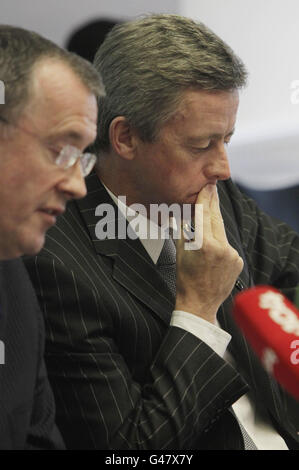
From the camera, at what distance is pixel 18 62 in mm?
1145

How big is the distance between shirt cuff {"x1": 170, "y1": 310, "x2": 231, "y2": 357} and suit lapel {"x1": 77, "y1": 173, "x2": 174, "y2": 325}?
5 cm

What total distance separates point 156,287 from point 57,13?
5.96ft

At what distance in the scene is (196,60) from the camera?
154 cm

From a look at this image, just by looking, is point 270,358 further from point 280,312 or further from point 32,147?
point 32,147

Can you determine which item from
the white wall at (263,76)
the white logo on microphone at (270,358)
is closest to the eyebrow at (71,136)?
the white logo on microphone at (270,358)

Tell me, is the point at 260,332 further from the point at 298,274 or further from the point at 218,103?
the point at 298,274

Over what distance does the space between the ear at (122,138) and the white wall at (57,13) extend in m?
1.53

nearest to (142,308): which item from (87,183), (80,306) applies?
(80,306)

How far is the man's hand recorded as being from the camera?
4.96 feet

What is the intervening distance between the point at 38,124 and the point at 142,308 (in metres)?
0.48

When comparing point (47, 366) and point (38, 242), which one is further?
point (47, 366)

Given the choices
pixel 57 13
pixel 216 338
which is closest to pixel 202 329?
pixel 216 338

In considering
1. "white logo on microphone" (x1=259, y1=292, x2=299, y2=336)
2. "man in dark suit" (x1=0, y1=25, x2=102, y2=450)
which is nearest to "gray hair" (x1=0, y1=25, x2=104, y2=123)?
"man in dark suit" (x1=0, y1=25, x2=102, y2=450)

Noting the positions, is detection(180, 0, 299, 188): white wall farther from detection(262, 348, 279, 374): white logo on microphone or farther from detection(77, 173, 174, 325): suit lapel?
detection(262, 348, 279, 374): white logo on microphone
